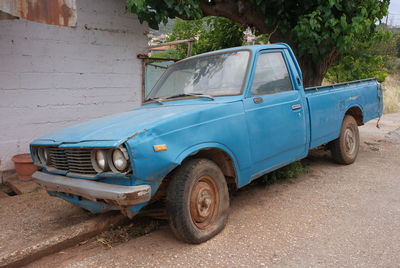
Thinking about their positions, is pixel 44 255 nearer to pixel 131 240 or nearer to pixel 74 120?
pixel 131 240

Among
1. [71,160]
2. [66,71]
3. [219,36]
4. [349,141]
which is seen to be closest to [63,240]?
[71,160]

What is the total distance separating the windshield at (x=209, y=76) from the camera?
3.83m

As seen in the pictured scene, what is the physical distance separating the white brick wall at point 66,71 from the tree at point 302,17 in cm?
87

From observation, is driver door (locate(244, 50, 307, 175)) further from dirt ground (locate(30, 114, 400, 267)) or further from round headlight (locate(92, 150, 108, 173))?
round headlight (locate(92, 150, 108, 173))

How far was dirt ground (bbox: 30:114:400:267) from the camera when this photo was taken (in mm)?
2963

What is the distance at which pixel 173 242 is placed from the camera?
3.31m

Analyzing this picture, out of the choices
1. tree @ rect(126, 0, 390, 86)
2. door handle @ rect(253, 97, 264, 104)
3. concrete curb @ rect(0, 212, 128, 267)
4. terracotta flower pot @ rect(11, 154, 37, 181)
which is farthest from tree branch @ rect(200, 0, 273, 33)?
concrete curb @ rect(0, 212, 128, 267)

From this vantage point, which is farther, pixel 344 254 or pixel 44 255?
pixel 44 255

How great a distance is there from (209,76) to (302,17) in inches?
113

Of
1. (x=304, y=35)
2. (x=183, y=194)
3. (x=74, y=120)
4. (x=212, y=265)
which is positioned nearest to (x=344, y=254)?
(x=212, y=265)

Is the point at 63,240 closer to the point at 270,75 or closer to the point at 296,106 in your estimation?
the point at 270,75

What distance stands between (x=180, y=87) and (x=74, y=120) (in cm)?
262

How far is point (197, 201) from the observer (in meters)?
3.17

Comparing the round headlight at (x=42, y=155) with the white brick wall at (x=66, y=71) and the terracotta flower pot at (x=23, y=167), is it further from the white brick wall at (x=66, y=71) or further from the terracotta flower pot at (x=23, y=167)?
the white brick wall at (x=66, y=71)
